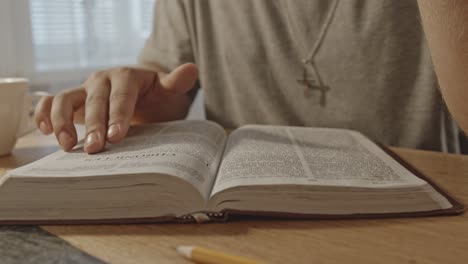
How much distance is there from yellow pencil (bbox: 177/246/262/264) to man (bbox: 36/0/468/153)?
0.28 metres

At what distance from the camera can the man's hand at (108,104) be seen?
1.98ft

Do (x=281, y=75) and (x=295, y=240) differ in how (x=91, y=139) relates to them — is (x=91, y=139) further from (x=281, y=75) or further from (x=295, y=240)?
(x=281, y=75)

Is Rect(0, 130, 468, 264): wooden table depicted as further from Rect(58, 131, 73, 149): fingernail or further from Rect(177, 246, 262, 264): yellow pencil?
Rect(58, 131, 73, 149): fingernail

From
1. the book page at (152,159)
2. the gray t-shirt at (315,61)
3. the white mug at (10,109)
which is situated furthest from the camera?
the gray t-shirt at (315,61)

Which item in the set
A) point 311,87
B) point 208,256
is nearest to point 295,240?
point 208,256

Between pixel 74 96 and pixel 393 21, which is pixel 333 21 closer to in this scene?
pixel 393 21

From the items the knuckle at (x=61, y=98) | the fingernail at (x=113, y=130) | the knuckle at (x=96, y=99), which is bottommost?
the fingernail at (x=113, y=130)

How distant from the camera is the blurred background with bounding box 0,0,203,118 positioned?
1368 millimetres

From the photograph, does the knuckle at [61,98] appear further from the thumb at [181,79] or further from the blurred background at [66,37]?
the blurred background at [66,37]

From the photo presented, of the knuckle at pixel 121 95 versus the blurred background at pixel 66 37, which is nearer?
the knuckle at pixel 121 95

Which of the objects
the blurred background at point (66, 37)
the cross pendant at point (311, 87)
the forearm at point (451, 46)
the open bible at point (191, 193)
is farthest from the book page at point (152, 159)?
the blurred background at point (66, 37)

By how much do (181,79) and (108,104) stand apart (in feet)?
0.60

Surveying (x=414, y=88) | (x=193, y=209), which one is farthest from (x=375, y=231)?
(x=414, y=88)

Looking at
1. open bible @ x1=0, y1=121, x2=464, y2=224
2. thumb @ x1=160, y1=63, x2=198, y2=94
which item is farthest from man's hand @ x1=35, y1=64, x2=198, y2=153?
open bible @ x1=0, y1=121, x2=464, y2=224
